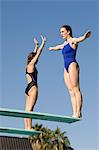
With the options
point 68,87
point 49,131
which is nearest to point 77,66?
point 68,87

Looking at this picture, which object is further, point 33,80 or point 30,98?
point 33,80

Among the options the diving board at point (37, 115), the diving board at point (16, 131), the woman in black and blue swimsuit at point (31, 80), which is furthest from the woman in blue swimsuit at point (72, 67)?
the diving board at point (16, 131)

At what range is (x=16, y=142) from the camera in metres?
65.5

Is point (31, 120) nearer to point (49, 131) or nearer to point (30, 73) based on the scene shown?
point (30, 73)

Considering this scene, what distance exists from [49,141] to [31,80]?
133 ft

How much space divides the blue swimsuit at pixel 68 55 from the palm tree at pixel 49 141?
39641 mm

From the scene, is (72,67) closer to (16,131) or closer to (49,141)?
(16,131)

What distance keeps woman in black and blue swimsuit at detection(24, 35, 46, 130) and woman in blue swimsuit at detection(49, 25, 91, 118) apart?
1067 mm

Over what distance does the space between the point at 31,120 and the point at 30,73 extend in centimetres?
110

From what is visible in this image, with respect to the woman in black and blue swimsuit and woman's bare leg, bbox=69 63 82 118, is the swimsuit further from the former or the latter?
woman's bare leg, bbox=69 63 82 118

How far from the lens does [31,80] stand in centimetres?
1167

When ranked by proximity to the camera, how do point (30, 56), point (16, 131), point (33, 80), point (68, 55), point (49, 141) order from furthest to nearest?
point (49, 141), point (30, 56), point (33, 80), point (16, 131), point (68, 55)

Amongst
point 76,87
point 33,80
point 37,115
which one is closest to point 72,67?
point 76,87

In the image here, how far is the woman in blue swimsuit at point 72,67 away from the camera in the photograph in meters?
10.4
